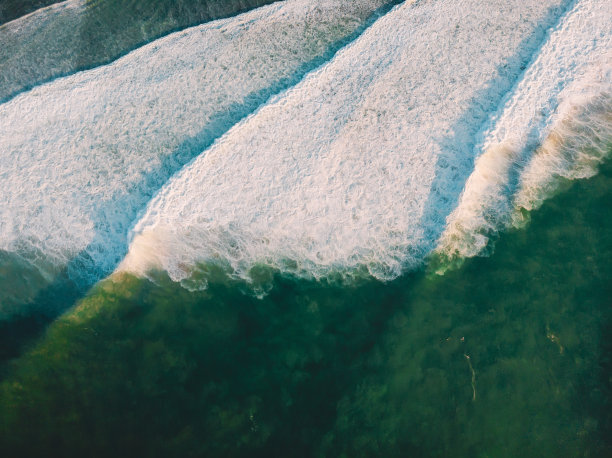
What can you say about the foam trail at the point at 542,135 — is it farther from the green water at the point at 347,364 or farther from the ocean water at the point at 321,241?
the green water at the point at 347,364

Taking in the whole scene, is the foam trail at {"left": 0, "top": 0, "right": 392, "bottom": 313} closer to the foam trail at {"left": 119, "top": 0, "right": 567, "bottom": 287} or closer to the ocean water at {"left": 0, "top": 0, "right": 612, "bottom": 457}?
the ocean water at {"left": 0, "top": 0, "right": 612, "bottom": 457}

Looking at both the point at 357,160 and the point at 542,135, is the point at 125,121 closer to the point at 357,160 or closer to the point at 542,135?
the point at 357,160

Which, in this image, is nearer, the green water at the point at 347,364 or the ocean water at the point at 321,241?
the green water at the point at 347,364

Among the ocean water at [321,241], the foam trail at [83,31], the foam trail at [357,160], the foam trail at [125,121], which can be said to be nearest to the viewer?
the ocean water at [321,241]

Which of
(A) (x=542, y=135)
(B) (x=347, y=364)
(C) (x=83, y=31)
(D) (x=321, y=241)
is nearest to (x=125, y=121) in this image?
(C) (x=83, y=31)

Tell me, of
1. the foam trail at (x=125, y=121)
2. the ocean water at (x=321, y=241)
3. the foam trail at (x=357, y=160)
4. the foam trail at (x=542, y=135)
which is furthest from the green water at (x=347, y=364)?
the foam trail at (x=125, y=121)

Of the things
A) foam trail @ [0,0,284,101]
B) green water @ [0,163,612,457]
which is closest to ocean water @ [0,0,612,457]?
green water @ [0,163,612,457]

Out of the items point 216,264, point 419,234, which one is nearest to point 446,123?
point 419,234
